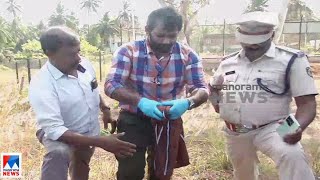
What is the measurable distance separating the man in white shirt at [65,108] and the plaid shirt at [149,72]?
7.4 inches

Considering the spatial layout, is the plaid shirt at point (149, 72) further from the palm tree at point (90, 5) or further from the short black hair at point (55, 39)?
the palm tree at point (90, 5)

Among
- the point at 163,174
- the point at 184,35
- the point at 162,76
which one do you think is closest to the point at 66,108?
A: the point at 162,76

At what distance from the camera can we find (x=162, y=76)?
2.63m

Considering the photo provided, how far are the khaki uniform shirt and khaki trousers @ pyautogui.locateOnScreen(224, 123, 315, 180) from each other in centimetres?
11

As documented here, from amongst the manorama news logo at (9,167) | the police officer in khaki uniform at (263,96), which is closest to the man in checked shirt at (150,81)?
the police officer in khaki uniform at (263,96)

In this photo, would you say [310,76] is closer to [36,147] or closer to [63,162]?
[63,162]

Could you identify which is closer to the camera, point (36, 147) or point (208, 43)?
point (36, 147)

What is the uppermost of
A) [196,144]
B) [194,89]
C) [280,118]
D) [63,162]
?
[194,89]

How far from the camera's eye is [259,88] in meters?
2.65

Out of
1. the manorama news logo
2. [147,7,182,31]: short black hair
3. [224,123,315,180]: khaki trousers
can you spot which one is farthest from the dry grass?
[147,7,182,31]: short black hair

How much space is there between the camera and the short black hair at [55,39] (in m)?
2.37

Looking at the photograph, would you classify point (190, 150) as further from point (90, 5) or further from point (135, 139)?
point (90, 5)

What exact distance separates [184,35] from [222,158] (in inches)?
263

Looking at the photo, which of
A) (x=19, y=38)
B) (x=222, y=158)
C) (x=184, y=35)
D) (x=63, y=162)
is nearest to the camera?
(x=63, y=162)
